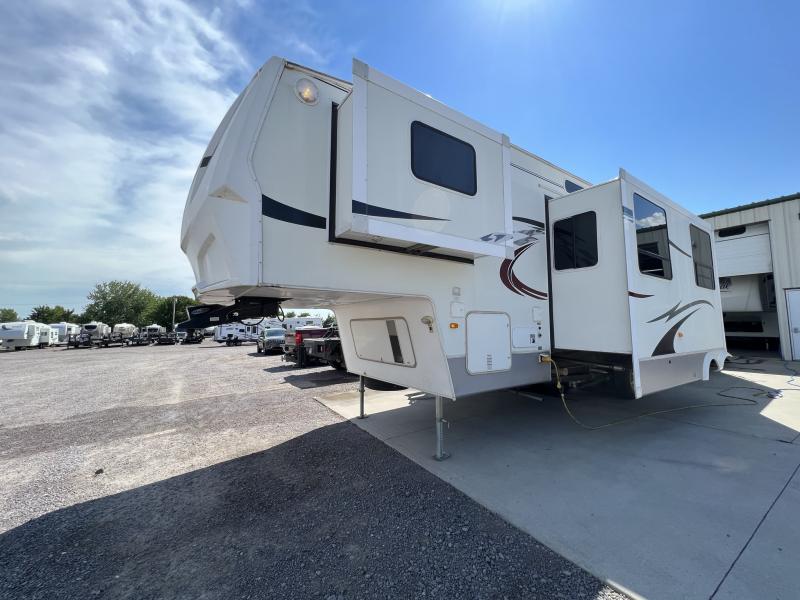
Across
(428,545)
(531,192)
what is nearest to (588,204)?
(531,192)

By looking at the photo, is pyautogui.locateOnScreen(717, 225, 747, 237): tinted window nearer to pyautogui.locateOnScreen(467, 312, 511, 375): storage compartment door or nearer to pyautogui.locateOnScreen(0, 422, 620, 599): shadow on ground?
pyautogui.locateOnScreen(467, 312, 511, 375): storage compartment door

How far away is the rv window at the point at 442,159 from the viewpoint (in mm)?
3012

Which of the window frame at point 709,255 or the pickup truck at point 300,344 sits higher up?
the window frame at point 709,255

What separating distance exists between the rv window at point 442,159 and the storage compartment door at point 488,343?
4.09 ft

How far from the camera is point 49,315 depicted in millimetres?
52594

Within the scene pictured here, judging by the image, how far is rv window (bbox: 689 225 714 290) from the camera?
17.0 ft

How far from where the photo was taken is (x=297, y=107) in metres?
2.73

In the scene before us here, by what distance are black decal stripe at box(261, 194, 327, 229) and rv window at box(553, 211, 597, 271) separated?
2976 mm

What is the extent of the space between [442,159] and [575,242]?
6.76ft

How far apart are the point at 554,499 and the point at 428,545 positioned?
1174 mm

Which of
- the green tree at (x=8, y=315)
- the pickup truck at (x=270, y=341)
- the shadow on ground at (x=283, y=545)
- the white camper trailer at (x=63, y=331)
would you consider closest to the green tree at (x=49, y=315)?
the green tree at (x=8, y=315)

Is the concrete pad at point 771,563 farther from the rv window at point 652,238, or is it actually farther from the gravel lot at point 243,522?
the rv window at point 652,238

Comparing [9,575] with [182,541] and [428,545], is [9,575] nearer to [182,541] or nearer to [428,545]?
[182,541]

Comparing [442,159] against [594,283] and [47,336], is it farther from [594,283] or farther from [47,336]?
[47,336]
